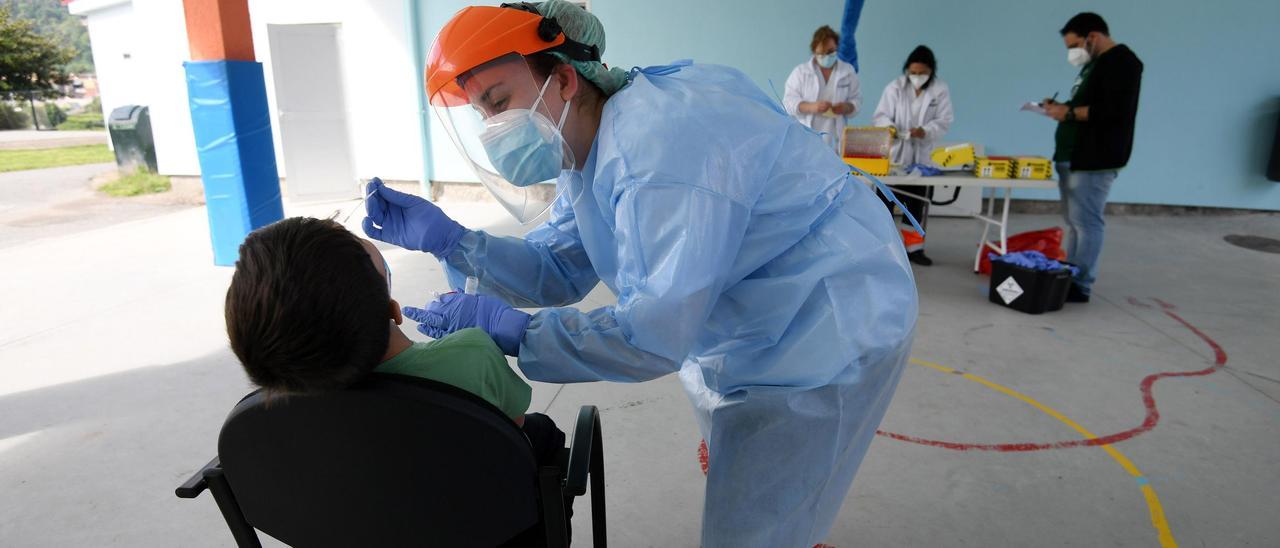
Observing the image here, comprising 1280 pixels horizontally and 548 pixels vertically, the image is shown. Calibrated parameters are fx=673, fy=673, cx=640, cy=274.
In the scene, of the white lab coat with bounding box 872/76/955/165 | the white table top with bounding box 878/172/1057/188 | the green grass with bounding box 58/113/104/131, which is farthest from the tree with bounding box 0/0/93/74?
the white table top with bounding box 878/172/1057/188

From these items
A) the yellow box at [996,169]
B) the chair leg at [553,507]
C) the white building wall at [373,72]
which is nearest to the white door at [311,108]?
the white building wall at [373,72]

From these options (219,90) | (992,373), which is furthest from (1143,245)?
(219,90)

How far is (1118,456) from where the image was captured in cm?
205

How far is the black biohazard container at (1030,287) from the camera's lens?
10.6 ft

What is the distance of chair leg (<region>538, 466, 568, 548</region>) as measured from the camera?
2.74 feet

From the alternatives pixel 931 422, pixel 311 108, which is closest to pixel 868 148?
pixel 931 422

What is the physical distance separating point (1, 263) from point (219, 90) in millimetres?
2049

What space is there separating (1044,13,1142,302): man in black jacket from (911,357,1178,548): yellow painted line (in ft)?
4.44

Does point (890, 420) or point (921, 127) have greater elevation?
point (921, 127)

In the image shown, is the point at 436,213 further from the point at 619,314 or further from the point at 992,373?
the point at 992,373

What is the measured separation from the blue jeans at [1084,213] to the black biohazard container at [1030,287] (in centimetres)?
23

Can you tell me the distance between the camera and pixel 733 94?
97 cm

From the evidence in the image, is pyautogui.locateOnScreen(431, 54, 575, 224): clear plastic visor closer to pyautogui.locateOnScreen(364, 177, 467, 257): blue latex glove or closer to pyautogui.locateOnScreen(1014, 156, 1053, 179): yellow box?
pyautogui.locateOnScreen(364, 177, 467, 257): blue latex glove

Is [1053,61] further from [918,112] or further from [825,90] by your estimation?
[825,90]
